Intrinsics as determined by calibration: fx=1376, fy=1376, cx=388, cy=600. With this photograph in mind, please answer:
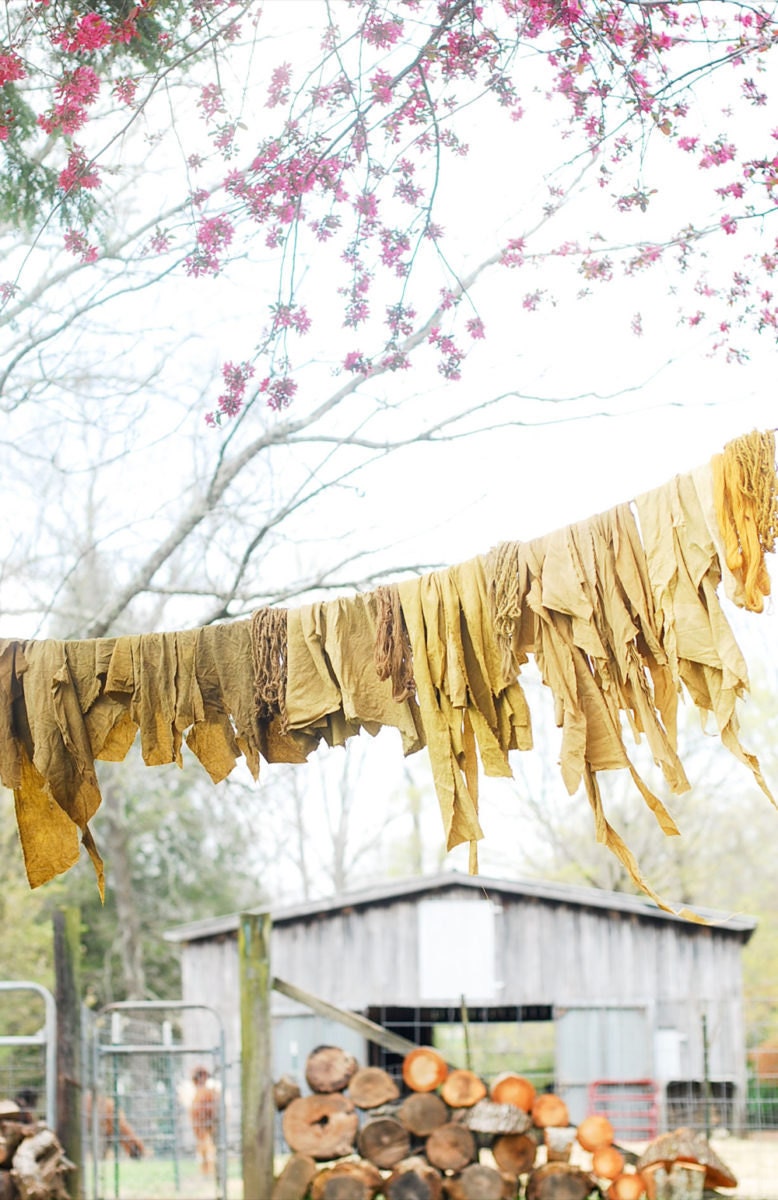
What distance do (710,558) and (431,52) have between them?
3139 millimetres

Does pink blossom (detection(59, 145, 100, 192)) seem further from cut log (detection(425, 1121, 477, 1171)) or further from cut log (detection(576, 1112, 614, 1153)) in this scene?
cut log (detection(576, 1112, 614, 1153))

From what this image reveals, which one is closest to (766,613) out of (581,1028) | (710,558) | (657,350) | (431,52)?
(710,558)

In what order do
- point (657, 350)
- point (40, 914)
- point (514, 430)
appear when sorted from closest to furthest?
1. point (657, 350)
2. point (514, 430)
3. point (40, 914)

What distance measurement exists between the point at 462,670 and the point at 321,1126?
5.40 m

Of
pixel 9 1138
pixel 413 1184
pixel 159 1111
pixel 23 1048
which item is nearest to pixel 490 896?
pixel 159 1111

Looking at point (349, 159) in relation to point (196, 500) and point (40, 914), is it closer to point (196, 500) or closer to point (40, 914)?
point (196, 500)

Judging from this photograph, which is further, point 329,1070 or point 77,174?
point 329,1070

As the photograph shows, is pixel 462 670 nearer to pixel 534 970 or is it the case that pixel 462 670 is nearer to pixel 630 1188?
pixel 630 1188

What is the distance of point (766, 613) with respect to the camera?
302cm

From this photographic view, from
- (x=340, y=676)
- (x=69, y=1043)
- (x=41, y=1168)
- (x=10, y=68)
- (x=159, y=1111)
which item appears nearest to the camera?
(x=340, y=676)

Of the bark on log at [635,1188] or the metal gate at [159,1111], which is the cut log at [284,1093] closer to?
the metal gate at [159,1111]

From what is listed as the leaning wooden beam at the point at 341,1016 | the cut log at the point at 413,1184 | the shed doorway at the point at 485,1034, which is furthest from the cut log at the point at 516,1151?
the shed doorway at the point at 485,1034

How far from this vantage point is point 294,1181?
7.71 meters

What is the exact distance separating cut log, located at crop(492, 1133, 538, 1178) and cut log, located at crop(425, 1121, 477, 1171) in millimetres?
192
